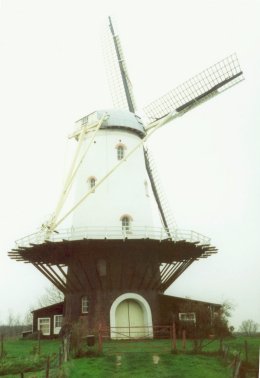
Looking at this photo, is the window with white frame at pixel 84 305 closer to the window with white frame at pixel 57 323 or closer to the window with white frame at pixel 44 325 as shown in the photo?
the window with white frame at pixel 57 323

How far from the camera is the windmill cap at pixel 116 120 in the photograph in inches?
779

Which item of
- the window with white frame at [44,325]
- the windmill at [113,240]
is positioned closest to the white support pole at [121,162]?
the windmill at [113,240]

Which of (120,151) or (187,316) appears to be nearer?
(187,316)

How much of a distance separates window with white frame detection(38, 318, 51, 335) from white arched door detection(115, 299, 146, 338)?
16.1ft

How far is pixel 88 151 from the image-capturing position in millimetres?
19672

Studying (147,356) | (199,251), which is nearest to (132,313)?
(199,251)

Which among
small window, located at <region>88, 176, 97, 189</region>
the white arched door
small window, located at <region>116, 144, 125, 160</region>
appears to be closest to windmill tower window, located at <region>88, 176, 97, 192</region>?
small window, located at <region>88, 176, 97, 189</region>

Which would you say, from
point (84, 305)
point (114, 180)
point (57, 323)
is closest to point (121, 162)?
point (114, 180)

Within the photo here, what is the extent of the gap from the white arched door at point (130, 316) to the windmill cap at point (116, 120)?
681 centimetres

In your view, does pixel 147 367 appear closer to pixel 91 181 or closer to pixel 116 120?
pixel 91 181

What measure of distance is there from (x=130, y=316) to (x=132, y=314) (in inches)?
4.4

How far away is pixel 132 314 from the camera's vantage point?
18.3 meters

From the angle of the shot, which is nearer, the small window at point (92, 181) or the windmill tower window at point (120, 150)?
the small window at point (92, 181)

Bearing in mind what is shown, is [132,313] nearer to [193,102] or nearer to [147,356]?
[147,356]
